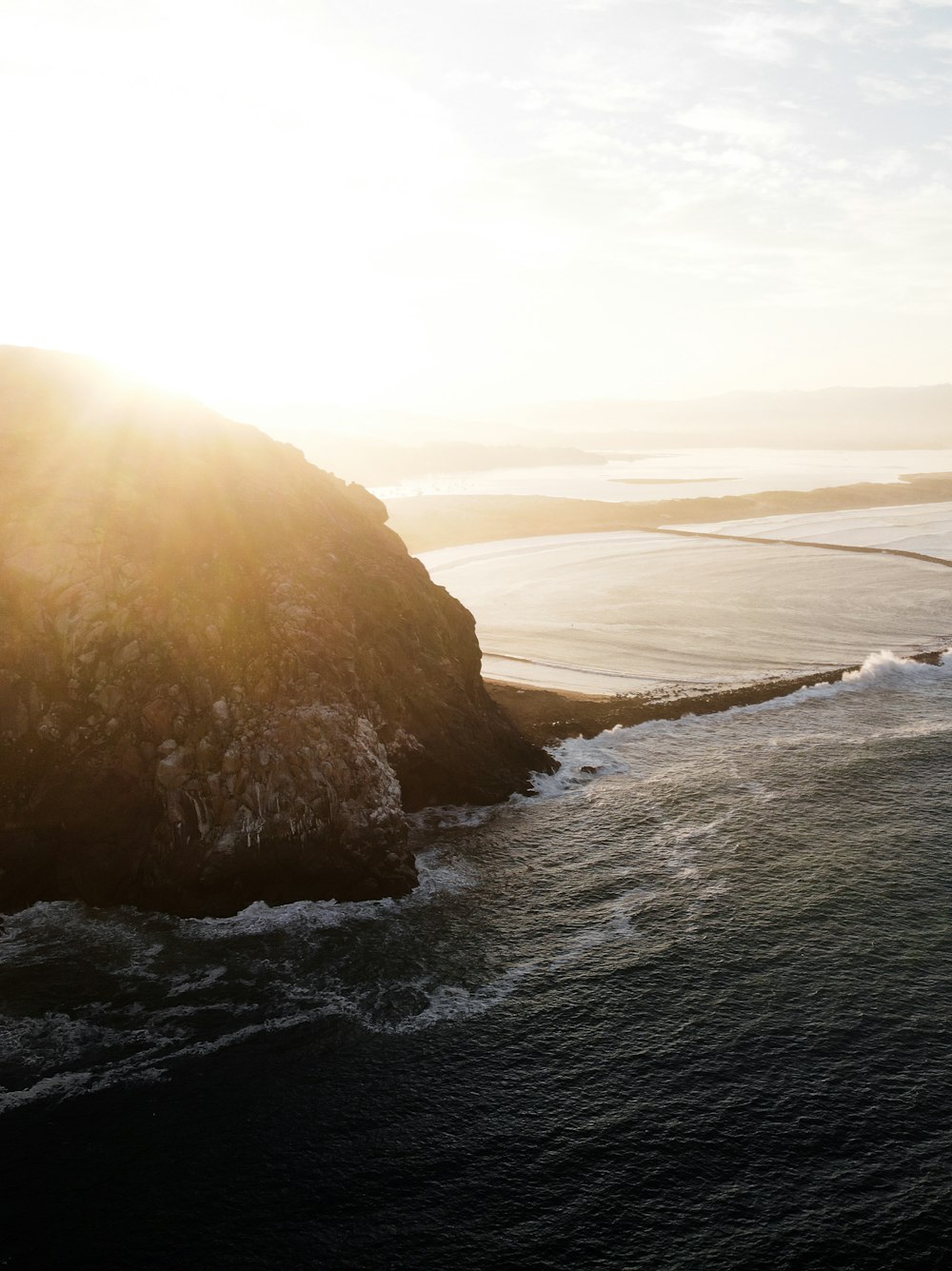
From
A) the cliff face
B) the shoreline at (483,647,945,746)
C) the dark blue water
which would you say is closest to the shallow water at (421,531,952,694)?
the shoreline at (483,647,945,746)

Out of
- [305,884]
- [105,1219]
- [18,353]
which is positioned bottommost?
[105,1219]

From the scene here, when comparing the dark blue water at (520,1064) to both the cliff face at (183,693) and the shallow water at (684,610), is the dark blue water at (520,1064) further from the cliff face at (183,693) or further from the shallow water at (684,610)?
the shallow water at (684,610)

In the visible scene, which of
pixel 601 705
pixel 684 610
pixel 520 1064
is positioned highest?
pixel 684 610

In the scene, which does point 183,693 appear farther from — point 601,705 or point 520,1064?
point 601,705

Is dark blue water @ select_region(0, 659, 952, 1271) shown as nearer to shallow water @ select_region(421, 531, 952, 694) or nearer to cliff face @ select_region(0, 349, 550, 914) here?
cliff face @ select_region(0, 349, 550, 914)

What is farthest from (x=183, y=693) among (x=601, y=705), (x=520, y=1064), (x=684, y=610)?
(x=684, y=610)

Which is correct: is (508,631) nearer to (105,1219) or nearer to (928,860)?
(928,860)

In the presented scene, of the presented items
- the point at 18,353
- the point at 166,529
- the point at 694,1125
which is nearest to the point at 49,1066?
the point at 694,1125
